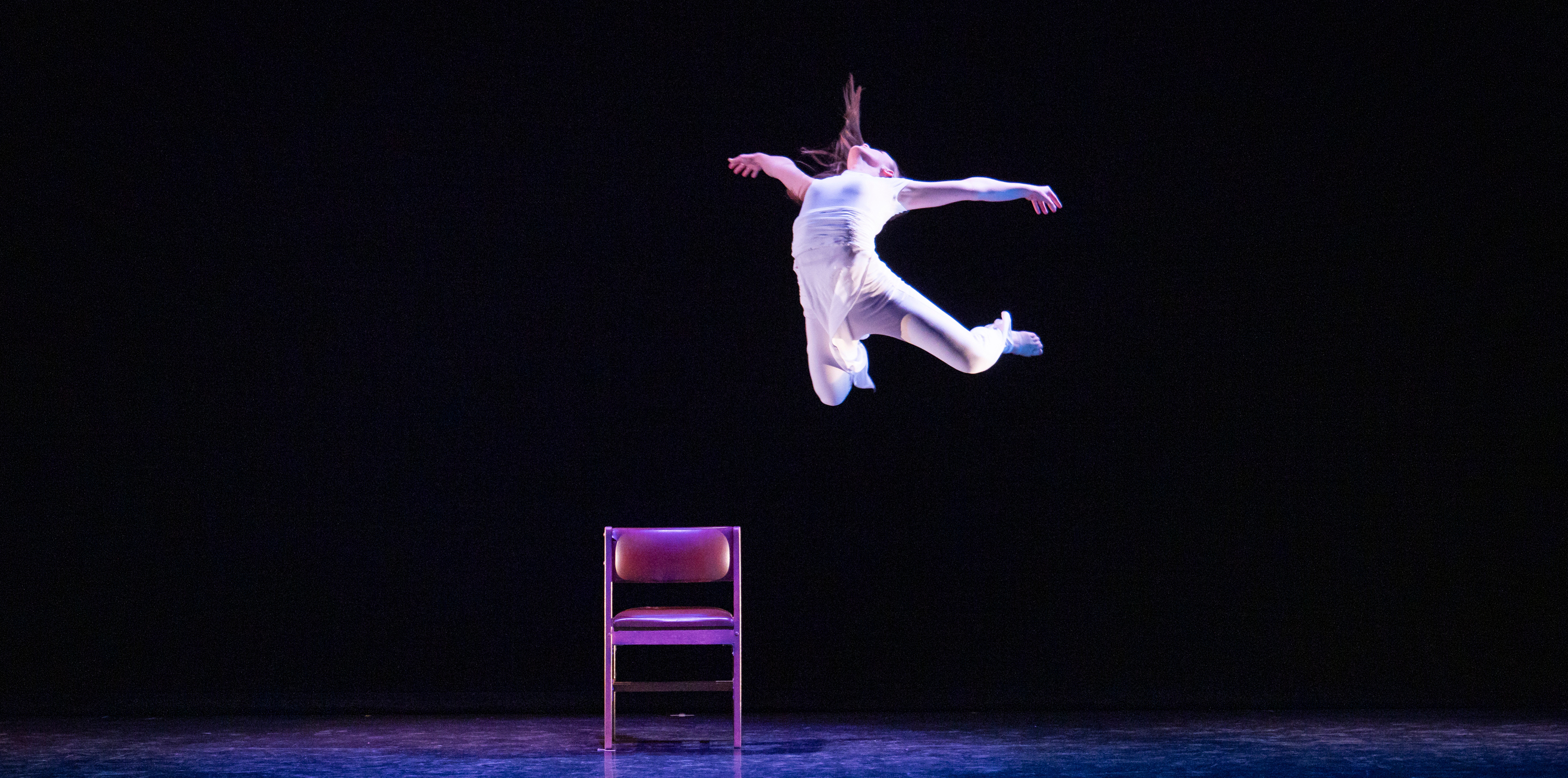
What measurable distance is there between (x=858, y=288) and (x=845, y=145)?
28.7 inches

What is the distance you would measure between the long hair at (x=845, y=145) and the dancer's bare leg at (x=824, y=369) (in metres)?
0.60

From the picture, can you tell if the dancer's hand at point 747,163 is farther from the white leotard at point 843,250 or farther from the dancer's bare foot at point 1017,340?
the dancer's bare foot at point 1017,340

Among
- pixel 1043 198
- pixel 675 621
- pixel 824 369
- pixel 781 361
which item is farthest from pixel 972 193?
pixel 675 621

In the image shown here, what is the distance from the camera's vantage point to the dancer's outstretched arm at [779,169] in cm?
457

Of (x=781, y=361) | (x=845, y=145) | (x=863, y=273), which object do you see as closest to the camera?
(x=863, y=273)

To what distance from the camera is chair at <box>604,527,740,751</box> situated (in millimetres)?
4180

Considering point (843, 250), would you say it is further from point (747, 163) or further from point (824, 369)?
point (747, 163)

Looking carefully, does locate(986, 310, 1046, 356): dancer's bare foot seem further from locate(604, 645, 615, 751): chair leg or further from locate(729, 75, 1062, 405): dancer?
locate(604, 645, 615, 751): chair leg

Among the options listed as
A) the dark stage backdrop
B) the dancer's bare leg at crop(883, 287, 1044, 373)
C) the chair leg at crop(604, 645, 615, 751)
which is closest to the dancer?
the dancer's bare leg at crop(883, 287, 1044, 373)

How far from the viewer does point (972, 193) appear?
14.5 ft

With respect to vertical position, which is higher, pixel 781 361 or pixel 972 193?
pixel 972 193

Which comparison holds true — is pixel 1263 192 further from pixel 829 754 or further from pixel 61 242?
pixel 61 242

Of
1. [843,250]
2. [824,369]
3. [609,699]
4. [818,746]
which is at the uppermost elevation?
[843,250]

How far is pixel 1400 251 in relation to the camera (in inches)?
193
